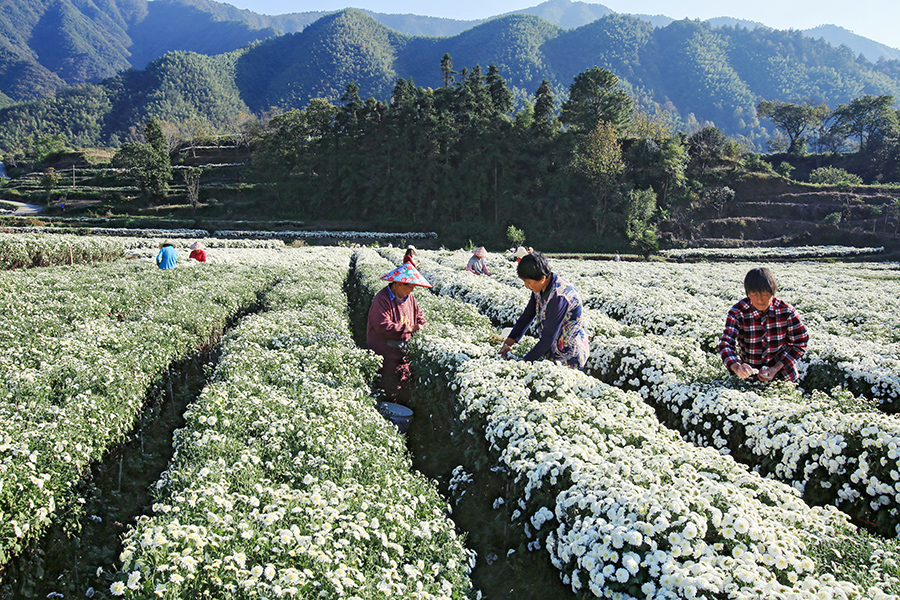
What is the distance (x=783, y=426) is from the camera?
15.2ft

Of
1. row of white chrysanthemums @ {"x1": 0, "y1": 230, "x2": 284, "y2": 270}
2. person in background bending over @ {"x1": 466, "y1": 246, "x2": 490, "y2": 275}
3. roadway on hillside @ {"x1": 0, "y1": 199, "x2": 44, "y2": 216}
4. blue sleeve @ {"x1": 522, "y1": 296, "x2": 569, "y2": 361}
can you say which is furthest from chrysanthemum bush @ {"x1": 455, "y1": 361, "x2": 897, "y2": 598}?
Answer: roadway on hillside @ {"x1": 0, "y1": 199, "x2": 44, "y2": 216}

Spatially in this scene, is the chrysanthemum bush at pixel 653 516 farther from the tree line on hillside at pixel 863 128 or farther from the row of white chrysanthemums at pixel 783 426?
the tree line on hillside at pixel 863 128

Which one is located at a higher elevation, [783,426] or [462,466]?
[783,426]

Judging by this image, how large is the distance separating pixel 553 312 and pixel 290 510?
11.9 feet

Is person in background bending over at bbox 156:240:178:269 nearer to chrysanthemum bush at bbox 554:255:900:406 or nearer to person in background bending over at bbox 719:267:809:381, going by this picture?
chrysanthemum bush at bbox 554:255:900:406

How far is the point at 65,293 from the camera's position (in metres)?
11.0

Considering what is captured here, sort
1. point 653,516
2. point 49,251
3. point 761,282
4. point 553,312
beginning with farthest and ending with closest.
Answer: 1. point 49,251
2. point 553,312
3. point 761,282
4. point 653,516

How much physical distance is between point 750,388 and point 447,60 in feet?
251

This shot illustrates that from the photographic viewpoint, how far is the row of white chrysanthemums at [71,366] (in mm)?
3846

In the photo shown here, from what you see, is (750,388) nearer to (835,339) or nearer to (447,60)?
(835,339)

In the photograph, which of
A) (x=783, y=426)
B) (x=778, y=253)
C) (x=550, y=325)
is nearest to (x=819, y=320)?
(x=783, y=426)

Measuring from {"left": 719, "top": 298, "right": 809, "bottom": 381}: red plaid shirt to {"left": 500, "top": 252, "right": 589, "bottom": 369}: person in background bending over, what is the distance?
1.72 metres

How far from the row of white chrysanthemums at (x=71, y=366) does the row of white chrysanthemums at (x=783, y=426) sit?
247 inches

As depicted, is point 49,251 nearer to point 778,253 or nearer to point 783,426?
point 783,426
